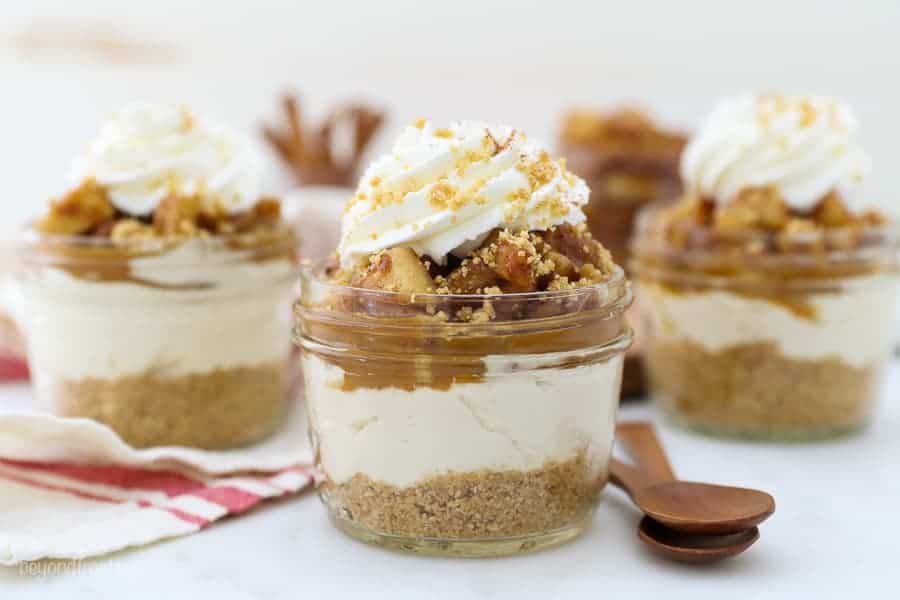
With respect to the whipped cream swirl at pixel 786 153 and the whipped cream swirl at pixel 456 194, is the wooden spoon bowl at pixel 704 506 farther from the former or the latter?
the whipped cream swirl at pixel 786 153

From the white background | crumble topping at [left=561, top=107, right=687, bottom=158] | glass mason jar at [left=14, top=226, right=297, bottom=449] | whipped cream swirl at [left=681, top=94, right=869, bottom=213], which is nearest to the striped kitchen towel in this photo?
glass mason jar at [left=14, top=226, right=297, bottom=449]

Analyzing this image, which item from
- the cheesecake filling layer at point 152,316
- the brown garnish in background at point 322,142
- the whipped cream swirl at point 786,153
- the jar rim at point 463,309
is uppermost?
the whipped cream swirl at point 786,153

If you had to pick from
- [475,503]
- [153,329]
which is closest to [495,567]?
[475,503]

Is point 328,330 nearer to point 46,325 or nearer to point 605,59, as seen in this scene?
point 46,325

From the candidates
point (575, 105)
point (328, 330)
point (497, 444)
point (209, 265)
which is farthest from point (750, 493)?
point (575, 105)

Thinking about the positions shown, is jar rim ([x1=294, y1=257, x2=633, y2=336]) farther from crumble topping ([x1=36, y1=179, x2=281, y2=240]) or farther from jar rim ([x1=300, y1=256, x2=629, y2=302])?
crumble topping ([x1=36, y1=179, x2=281, y2=240])

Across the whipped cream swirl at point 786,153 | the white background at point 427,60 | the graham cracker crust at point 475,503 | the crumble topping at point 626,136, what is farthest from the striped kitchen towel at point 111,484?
the white background at point 427,60

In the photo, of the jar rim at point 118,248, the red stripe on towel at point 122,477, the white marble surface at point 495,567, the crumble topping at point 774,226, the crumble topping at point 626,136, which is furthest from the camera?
the crumble topping at point 626,136
